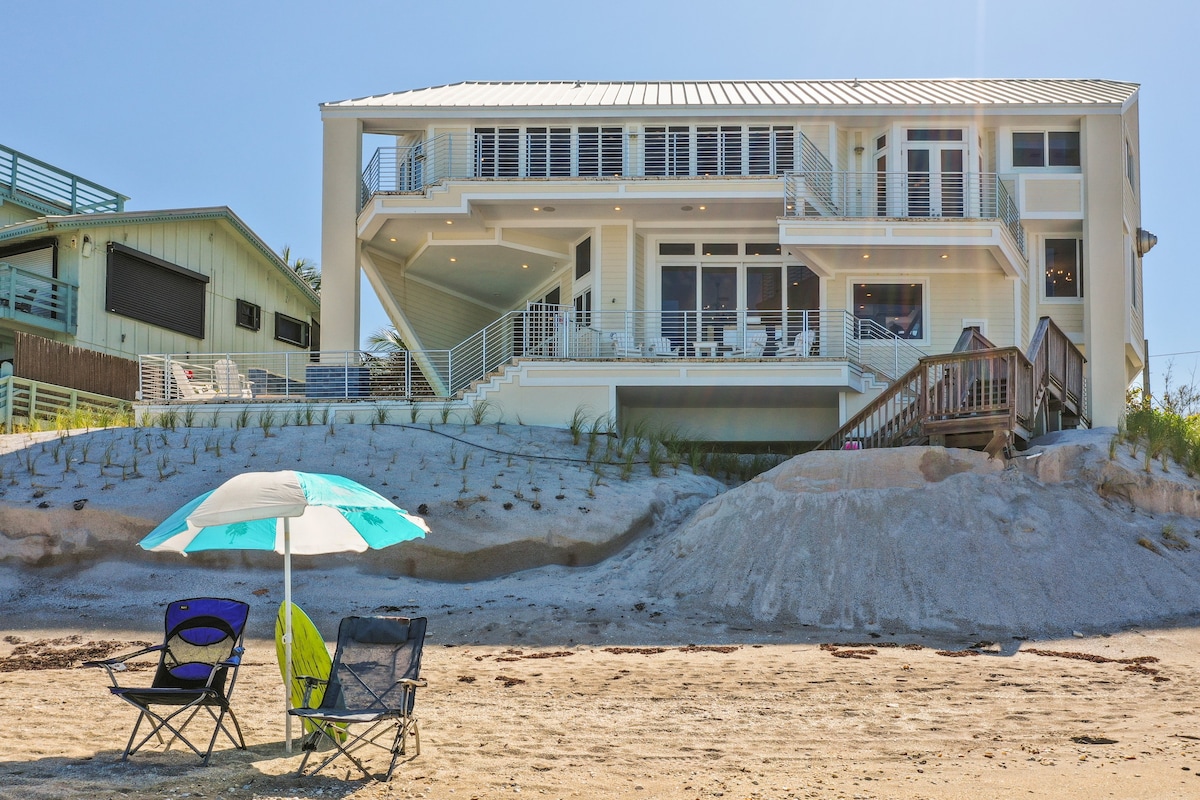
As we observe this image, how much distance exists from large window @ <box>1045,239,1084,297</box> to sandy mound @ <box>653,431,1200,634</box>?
28.8 ft

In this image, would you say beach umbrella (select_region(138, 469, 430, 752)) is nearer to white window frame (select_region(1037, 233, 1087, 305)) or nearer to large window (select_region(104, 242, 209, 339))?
white window frame (select_region(1037, 233, 1087, 305))

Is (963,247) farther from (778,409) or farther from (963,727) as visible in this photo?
(963,727)

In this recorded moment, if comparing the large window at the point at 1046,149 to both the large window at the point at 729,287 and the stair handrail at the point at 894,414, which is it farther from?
the stair handrail at the point at 894,414

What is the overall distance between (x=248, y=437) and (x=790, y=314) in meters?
11.0

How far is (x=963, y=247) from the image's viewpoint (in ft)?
73.0

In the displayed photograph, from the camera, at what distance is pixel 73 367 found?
2344 centimetres

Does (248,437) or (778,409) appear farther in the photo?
(778,409)

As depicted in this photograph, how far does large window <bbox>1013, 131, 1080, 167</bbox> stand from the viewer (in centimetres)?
2411

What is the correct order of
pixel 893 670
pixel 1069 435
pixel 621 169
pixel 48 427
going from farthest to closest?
pixel 621 169 → pixel 48 427 → pixel 1069 435 → pixel 893 670

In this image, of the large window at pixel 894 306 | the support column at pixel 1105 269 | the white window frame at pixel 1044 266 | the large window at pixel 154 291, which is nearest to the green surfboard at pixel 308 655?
the large window at pixel 894 306

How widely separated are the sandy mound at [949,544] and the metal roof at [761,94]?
10.3 meters

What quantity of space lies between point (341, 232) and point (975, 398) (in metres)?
13.8

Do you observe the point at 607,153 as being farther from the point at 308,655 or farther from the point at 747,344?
the point at 308,655

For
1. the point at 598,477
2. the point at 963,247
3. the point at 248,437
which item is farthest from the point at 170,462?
the point at 963,247
